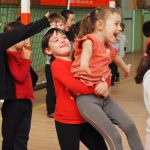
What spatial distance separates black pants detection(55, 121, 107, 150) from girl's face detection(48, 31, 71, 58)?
1.50ft

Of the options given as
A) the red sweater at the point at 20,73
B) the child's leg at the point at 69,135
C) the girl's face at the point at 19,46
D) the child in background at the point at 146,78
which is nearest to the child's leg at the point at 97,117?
the child's leg at the point at 69,135

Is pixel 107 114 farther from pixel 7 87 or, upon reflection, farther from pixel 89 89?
pixel 7 87

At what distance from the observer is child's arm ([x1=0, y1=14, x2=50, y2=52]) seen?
8.29ft

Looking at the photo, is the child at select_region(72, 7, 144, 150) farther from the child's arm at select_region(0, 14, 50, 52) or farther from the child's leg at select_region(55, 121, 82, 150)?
the child's arm at select_region(0, 14, 50, 52)

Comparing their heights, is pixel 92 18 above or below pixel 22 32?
above

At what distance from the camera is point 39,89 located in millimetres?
7094

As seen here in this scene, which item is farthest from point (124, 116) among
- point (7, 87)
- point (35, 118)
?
point (35, 118)

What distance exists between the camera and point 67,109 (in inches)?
106

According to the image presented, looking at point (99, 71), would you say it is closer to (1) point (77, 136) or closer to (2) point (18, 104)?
(1) point (77, 136)

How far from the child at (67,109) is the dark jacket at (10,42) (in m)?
0.30

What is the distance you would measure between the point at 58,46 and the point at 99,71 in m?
0.35

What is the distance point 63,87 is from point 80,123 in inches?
10.0

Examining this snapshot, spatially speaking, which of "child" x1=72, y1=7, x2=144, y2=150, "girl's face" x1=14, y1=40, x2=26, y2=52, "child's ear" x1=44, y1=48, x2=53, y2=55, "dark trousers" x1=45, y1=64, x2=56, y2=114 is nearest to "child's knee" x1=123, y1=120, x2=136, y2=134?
→ "child" x1=72, y1=7, x2=144, y2=150

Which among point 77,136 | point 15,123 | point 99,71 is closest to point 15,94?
point 15,123
